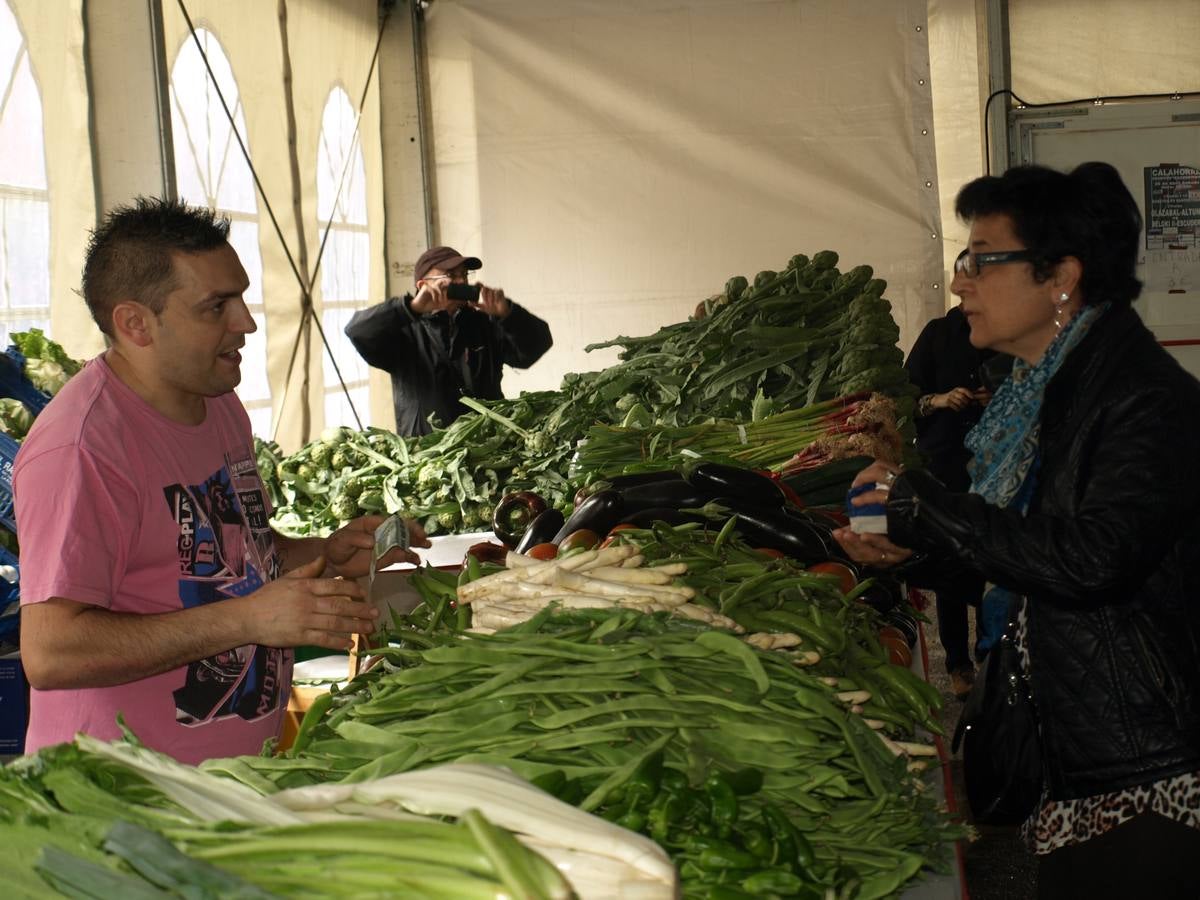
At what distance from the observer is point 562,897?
1.01m

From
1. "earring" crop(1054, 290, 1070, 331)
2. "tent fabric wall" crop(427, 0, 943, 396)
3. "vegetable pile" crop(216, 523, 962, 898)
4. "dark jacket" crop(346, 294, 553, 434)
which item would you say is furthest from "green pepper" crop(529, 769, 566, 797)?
"tent fabric wall" crop(427, 0, 943, 396)

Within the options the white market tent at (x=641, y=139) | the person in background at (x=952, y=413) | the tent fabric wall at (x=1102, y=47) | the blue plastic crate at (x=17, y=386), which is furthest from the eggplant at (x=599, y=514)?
the tent fabric wall at (x=1102, y=47)

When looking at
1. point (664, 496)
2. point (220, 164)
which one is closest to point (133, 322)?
point (664, 496)

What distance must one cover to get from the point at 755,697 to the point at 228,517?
1.42 metres

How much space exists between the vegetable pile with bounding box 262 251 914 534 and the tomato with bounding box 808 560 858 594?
1.17 meters

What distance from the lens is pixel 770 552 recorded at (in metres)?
2.85

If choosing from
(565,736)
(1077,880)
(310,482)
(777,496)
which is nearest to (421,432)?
(310,482)

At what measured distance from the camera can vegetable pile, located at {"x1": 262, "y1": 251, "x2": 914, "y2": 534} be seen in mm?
4785

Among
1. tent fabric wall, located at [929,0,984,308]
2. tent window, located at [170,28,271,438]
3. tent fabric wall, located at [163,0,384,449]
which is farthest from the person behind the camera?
tent fabric wall, located at [929,0,984,308]

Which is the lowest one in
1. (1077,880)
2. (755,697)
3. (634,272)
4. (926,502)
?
(1077,880)

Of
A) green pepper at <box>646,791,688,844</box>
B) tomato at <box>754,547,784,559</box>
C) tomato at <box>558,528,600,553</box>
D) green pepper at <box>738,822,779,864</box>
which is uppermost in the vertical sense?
tomato at <box>558,528,600,553</box>

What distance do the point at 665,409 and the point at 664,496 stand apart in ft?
6.30

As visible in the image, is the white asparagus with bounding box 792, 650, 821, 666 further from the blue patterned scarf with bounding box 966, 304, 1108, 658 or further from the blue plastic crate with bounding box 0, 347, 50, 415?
the blue plastic crate with bounding box 0, 347, 50, 415

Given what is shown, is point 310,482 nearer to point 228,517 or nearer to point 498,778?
point 228,517
